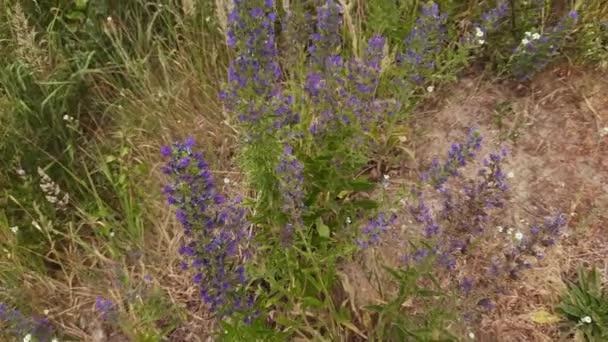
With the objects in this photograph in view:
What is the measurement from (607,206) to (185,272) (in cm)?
196

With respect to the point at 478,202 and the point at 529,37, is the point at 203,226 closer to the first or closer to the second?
the point at 478,202

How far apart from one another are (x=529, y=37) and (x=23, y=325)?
2706 millimetres

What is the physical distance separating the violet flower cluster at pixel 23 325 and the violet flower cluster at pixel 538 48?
2.52 metres

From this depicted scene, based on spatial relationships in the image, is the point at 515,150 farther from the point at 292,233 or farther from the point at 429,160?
the point at 292,233

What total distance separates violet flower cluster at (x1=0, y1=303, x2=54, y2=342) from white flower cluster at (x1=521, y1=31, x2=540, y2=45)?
8.52 ft

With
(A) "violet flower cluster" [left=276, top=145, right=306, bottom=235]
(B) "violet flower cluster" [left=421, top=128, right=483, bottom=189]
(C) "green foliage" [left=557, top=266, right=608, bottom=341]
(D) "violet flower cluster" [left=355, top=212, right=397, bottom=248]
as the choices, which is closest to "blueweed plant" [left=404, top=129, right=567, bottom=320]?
(B) "violet flower cluster" [left=421, top=128, right=483, bottom=189]

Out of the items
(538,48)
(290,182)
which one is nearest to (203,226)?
(290,182)

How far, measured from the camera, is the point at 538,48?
2.58 metres

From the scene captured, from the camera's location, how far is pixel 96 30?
9.46 feet

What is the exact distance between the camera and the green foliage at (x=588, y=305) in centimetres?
199

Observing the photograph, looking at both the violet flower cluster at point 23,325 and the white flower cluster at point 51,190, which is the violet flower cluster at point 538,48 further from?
the violet flower cluster at point 23,325

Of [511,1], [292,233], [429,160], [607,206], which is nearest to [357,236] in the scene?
[292,233]

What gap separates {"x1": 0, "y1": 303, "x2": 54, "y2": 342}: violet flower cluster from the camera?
2.04 meters

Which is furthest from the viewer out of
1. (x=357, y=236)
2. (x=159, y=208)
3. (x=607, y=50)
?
(x=607, y=50)
